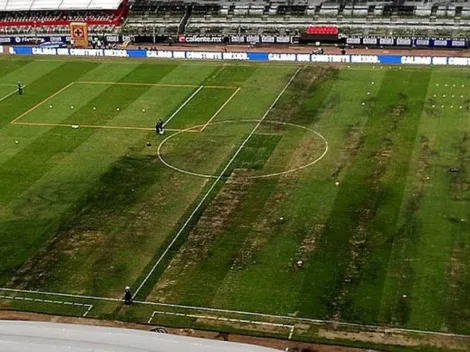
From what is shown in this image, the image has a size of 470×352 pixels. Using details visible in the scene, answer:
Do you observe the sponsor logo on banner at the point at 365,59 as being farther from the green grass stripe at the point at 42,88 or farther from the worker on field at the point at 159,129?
the worker on field at the point at 159,129

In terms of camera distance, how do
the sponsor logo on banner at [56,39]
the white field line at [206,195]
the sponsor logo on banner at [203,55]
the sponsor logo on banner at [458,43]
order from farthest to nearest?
1. the sponsor logo on banner at [56,39]
2. the sponsor logo on banner at [458,43]
3. the sponsor logo on banner at [203,55]
4. the white field line at [206,195]

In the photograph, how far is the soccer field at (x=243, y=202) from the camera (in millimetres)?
41156

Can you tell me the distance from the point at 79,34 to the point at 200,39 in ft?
55.3

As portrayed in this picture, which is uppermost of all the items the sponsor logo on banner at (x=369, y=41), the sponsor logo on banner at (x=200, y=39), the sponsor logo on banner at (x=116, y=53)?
the sponsor logo on banner at (x=116, y=53)

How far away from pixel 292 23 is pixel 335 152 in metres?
54.8

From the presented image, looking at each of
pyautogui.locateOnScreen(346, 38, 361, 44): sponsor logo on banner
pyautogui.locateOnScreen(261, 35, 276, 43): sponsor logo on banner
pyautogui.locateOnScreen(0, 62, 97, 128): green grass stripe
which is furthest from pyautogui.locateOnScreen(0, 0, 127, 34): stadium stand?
pyautogui.locateOnScreen(346, 38, 361, 44): sponsor logo on banner

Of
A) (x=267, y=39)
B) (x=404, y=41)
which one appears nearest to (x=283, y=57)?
(x=267, y=39)

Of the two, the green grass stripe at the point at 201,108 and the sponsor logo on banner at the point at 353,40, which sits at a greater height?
the green grass stripe at the point at 201,108

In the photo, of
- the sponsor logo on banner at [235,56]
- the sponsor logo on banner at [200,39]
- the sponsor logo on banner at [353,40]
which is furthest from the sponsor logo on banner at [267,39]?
the sponsor logo on banner at [235,56]

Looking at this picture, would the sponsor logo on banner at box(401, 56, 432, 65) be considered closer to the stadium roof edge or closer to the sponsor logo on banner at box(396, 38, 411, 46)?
the sponsor logo on banner at box(396, 38, 411, 46)

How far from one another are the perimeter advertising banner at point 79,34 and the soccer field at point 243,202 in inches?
1025

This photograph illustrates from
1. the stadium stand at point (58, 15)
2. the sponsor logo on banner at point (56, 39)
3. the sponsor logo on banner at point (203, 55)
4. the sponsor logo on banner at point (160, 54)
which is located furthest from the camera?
the stadium stand at point (58, 15)

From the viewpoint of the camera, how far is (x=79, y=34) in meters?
109

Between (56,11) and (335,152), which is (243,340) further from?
(56,11)
